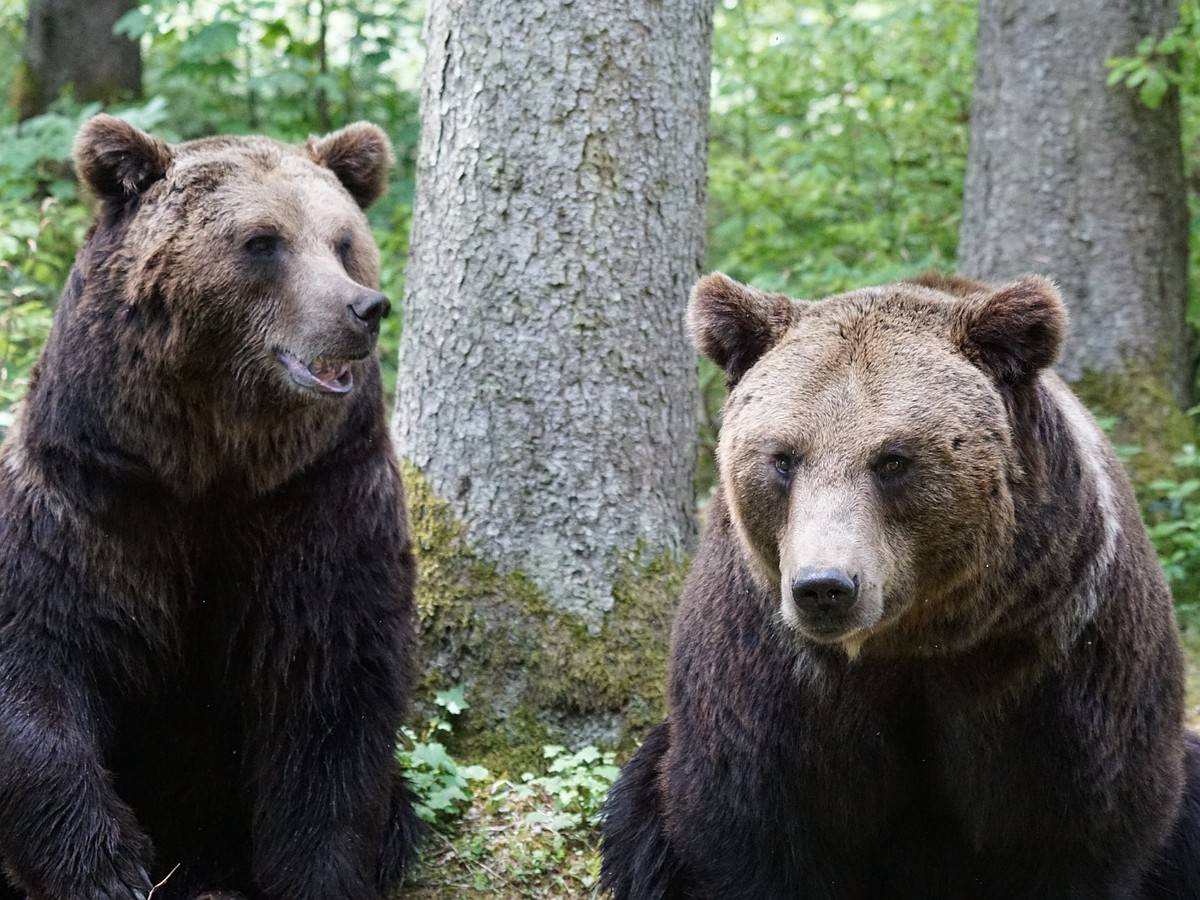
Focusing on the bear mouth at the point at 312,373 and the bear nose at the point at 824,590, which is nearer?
the bear nose at the point at 824,590

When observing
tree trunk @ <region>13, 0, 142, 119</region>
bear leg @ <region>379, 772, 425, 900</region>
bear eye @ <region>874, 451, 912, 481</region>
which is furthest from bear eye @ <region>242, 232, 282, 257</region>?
tree trunk @ <region>13, 0, 142, 119</region>

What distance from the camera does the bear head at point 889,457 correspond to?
358 cm

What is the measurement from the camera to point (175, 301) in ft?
14.2

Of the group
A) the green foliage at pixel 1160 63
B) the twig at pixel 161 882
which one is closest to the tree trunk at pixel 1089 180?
the green foliage at pixel 1160 63

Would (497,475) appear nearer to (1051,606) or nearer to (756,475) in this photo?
→ (756,475)

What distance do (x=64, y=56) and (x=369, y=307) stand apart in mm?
11112

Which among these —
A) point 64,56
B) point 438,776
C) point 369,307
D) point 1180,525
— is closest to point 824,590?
point 369,307

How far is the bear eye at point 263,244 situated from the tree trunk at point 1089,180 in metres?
5.76

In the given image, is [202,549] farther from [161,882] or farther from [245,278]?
[161,882]

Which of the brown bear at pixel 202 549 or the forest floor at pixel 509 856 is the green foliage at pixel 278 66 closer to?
the brown bear at pixel 202 549

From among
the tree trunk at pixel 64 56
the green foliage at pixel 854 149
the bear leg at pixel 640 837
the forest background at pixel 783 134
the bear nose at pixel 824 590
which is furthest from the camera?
the tree trunk at pixel 64 56

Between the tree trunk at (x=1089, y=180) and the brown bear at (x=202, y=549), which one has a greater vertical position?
the tree trunk at (x=1089, y=180)

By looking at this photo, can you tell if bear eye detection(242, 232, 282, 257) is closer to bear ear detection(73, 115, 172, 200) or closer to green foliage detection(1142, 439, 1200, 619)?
bear ear detection(73, 115, 172, 200)

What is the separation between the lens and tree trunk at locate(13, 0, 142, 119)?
13750 millimetres
